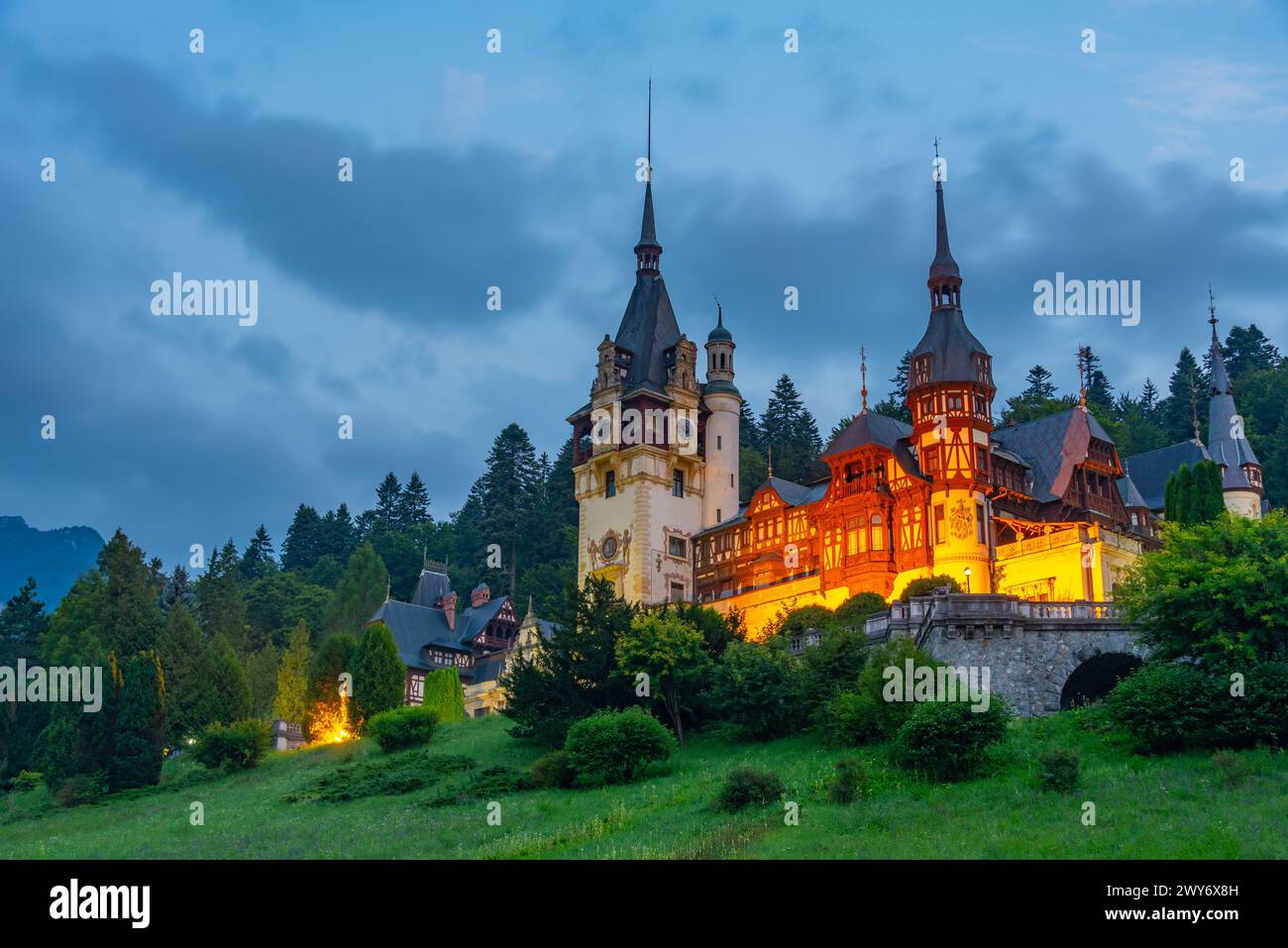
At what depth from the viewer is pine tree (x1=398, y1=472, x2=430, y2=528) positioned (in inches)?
5556

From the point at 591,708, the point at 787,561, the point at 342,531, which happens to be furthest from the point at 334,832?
the point at 342,531

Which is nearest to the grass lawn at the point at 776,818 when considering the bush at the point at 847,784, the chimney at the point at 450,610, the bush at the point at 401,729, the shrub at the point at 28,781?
the bush at the point at 847,784

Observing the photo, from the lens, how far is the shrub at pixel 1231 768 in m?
34.4

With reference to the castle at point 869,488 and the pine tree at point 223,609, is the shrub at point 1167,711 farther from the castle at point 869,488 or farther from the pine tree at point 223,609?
the pine tree at point 223,609

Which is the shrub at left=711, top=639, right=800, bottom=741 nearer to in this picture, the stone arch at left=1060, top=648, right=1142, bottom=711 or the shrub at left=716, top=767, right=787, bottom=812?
the stone arch at left=1060, top=648, right=1142, bottom=711

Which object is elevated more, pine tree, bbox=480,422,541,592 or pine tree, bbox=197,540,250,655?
pine tree, bbox=480,422,541,592

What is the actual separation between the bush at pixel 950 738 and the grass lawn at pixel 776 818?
0.63 meters

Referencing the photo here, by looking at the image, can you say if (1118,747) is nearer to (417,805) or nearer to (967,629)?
(967,629)

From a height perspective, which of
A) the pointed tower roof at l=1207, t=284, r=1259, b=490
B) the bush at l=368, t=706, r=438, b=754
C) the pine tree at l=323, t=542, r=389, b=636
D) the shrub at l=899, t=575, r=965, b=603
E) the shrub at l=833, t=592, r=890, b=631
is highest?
the pointed tower roof at l=1207, t=284, r=1259, b=490

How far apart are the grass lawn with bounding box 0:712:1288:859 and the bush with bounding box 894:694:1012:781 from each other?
0.63 metres

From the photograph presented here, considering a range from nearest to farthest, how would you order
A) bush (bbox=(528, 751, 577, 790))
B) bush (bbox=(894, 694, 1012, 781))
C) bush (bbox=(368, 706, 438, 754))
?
bush (bbox=(894, 694, 1012, 781)) < bush (bbox=(528, 751, 577, 790)) < bush (bbox=(368, 706, 438, 754))

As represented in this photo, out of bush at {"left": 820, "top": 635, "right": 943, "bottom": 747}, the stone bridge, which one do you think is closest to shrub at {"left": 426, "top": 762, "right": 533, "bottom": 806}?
bush at {"left": 820, "top": 635, "right": 943, "bottom": 747}
